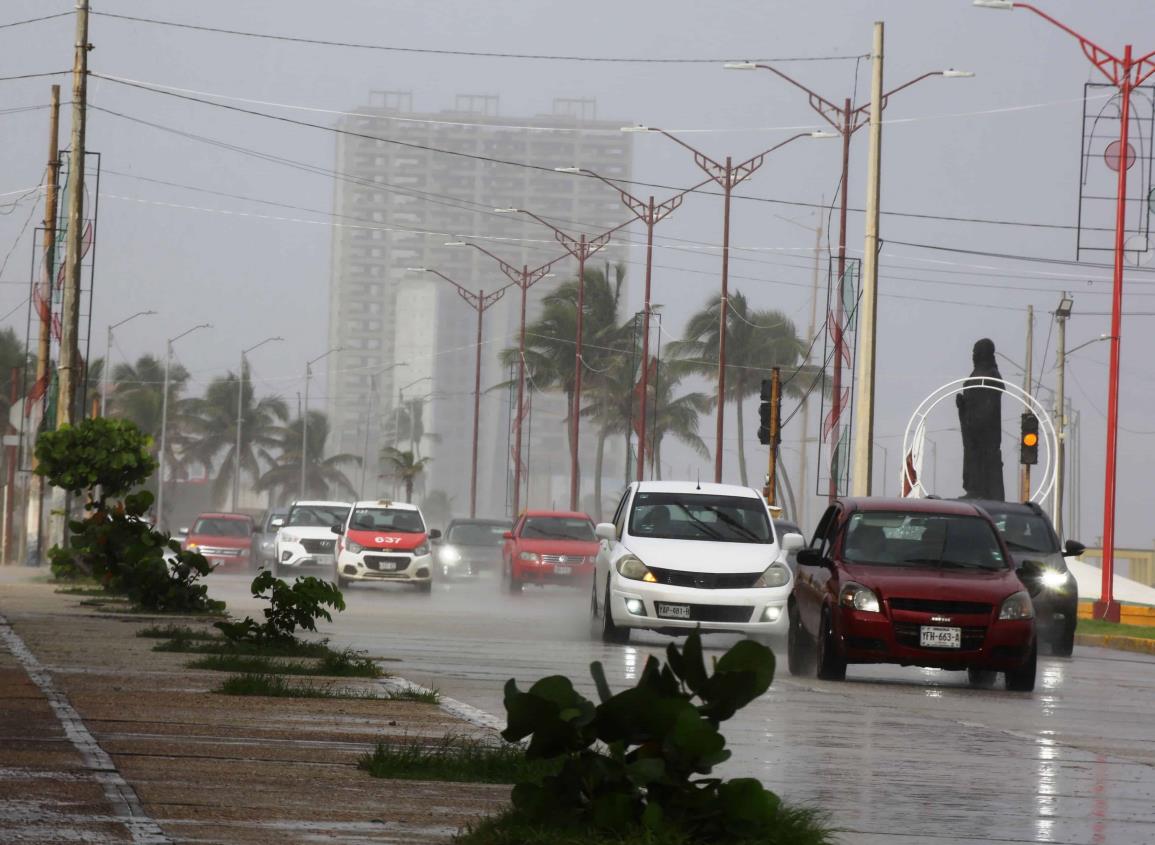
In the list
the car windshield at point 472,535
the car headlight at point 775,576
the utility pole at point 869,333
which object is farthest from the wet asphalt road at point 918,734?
the car windshield at point 472,535

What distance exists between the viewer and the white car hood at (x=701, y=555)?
21078 mm

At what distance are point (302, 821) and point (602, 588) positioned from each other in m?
15.3

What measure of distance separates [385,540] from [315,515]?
27.9ft

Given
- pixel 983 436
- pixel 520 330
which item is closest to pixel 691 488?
pixel 983 436

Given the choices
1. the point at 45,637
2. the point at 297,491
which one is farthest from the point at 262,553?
the point at 297,491

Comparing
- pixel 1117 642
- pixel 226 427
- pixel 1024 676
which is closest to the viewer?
pixel 1024 676

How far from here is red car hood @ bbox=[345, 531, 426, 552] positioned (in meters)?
39.2

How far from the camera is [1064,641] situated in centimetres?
2484

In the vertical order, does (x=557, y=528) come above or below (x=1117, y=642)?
above

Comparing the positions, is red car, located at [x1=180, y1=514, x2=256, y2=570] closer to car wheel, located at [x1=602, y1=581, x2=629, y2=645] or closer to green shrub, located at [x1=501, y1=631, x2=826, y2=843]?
car wheel, located at [x1=602, y1=581, x2=629, y2=645]

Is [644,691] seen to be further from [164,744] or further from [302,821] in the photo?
[164,744]

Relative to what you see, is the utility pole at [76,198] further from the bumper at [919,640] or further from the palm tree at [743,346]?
the palm tree at [743,346]

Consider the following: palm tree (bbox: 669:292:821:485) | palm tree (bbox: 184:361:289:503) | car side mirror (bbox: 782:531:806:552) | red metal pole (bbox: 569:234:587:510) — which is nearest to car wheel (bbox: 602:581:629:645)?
car side mirror (bbox: 782:531:806:552)

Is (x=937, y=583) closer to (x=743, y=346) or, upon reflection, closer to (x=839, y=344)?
(x=839, y=344)
